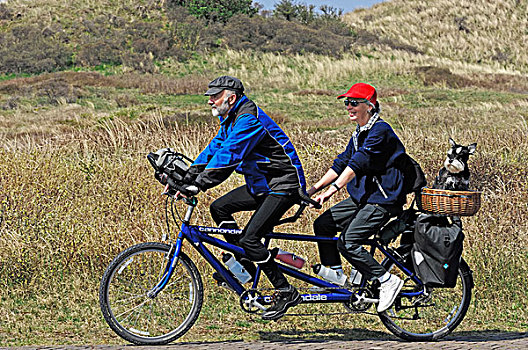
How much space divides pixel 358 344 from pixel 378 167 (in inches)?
55.7

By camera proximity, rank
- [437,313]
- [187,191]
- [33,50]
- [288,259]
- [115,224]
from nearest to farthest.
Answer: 1. [187,191]
2. [288,259]
3. [437,313]
4. [115,224]
5. [33,50]

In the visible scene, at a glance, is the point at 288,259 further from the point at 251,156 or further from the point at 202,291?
the point at 251,156

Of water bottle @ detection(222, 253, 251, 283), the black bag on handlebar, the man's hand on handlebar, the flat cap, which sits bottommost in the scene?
water bottle @ detection(222, 253, 251, 283)

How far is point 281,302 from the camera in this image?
5.72 meters

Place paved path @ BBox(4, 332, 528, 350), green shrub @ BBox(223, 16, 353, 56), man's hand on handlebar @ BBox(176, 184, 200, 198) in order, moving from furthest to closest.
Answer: green shrub @ BBox(223, 16, 353, 56)
paved path @ BBox(4, 332, 528, 350)
man's hand on handlebar @ BBox(176, 184, 200, 198)

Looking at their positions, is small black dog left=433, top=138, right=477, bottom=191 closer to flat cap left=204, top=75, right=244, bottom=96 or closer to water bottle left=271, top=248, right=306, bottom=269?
water bottle left=271, top=248, right=306, bottom=269

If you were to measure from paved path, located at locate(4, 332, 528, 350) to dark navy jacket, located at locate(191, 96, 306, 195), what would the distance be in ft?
4.02

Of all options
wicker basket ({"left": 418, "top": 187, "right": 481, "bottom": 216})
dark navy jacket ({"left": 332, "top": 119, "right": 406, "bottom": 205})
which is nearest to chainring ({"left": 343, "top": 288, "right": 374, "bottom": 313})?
dark navy jacket ({"left": 332, "top": 119, "right": 406, "bottom": 205})

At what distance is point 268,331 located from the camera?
6.26 m

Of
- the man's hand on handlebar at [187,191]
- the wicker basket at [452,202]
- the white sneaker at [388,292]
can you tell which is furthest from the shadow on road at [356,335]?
the man's hand on handlebar at [187,191]

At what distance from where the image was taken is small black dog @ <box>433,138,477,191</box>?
5.72 m

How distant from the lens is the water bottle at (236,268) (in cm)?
577

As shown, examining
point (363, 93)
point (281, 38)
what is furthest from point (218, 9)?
point (363, 93)

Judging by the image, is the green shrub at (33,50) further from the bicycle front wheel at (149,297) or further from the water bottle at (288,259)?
the water bottle at (288,259)
